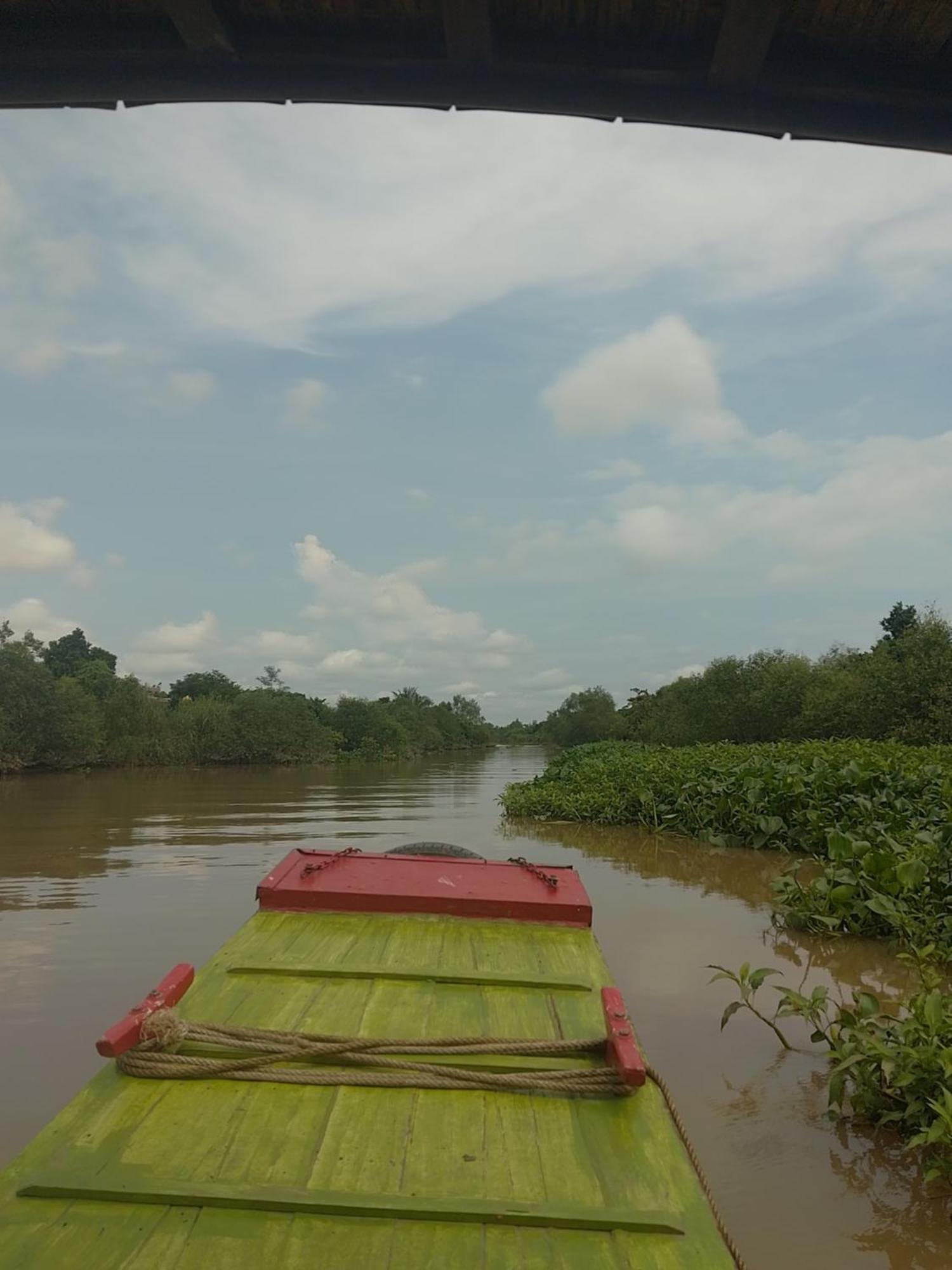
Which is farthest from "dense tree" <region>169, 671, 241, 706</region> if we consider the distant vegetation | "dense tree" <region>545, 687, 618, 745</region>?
"dense tree" <region>545, 687, 618, 745</region>

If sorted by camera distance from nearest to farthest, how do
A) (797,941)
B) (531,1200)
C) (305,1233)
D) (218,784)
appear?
(305,1233)
(531,1200)
(797,941)
(218,784)

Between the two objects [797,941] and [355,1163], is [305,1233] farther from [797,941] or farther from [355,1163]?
[797,941]

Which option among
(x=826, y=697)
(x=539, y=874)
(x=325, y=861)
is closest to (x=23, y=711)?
(x=826, y=697)

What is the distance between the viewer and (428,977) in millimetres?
3561

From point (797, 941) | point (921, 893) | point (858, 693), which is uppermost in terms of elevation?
point (858, 693)

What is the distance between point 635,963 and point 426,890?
2.52m

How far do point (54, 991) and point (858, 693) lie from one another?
23346 mm

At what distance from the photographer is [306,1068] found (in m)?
2.72

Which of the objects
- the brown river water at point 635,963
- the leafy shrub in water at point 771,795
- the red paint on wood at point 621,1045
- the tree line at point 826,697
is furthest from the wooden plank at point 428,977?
the tree line at point 826,697

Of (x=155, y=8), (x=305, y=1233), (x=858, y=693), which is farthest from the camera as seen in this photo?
(x=858, y=693)

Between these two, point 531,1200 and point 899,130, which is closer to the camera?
point 531,1200

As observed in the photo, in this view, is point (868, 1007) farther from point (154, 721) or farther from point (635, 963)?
point (154, 721)

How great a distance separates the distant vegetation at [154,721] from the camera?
32.9 metres

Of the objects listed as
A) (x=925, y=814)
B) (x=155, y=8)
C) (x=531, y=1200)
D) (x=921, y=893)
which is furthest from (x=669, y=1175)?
(x=925, y=814)
